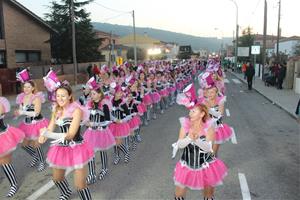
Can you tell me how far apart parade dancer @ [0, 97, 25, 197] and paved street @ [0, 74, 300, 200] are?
25 centimetres

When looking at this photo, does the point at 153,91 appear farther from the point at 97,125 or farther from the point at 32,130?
the point at 97,125

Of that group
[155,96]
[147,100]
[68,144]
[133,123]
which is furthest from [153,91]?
[68,144]

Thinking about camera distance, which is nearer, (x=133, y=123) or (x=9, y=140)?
(x=9, y=140)

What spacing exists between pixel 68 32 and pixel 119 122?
3370cm

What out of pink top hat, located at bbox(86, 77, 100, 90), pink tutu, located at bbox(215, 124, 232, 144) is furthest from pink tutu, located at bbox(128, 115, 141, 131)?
pink tutu, located at bbox(215, 124, 232, 144)

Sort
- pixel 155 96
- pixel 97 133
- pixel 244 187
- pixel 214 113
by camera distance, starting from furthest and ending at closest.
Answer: pixel 155 96
pixel 97 133
pixel 244 187
pixel 214 113

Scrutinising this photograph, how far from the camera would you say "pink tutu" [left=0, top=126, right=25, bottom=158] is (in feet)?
20.5

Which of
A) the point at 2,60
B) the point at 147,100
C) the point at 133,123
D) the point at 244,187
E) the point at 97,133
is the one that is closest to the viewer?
the point at 244,187

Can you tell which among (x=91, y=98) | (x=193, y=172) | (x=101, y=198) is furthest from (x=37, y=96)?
(x=193, y=172)

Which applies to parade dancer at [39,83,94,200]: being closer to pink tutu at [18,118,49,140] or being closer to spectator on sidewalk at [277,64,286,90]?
Result: pink tutu at [18,118,49,140]

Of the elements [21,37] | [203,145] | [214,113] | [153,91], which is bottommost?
[153,91]

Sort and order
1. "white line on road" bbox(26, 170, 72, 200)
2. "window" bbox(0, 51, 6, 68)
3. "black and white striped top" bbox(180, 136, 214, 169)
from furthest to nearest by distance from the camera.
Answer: "window" bbox(0, 51, 6, 68) < "white line on road" bbox(26, 170, 72, 200) < "black and white striped top" bbox(180, 136, 214, 169)

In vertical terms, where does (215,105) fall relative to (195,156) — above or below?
above

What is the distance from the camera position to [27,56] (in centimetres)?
3369
